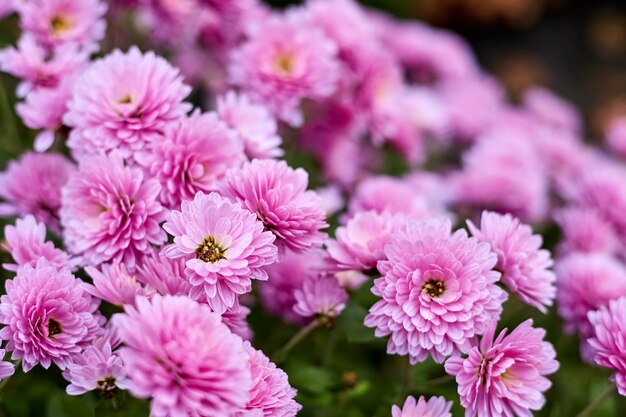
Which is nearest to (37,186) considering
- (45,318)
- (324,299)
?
(45,318)

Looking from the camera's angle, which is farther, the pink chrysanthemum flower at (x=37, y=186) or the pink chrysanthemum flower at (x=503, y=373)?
the pink chrysanthemum flower at (x=37, y=186)

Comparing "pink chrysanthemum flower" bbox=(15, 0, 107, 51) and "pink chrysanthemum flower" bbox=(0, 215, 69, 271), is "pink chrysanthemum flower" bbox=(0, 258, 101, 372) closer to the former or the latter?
"pink chrysanthemum flower" bbox=(0, 215, 69, 271)

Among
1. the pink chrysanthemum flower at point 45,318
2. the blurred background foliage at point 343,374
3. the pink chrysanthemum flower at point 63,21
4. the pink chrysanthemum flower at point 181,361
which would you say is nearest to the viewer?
the pink chrysanthemum flower at point 181,361

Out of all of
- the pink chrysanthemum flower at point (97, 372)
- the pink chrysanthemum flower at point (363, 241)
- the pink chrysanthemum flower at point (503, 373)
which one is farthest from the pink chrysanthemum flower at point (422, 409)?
the pink chrysanthemum flower at point (97, 372)

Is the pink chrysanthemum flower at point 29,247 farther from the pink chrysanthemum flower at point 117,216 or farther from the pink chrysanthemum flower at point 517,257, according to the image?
the pink chrysanthemum flower at point 517,257

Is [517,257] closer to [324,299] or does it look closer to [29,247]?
[324,299]

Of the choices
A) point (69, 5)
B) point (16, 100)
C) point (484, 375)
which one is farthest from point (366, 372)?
point (16, 100)
